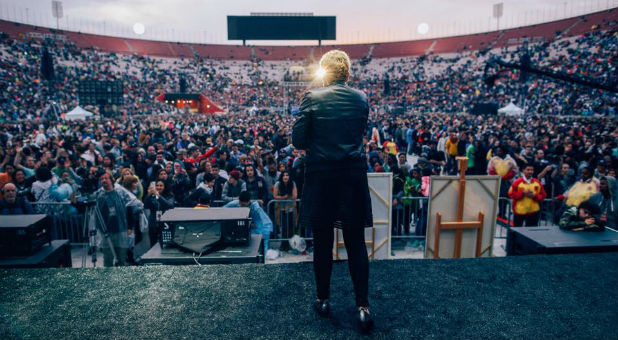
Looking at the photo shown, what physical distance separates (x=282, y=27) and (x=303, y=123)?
46.4 m

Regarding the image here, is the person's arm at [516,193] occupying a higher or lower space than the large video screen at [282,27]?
lower

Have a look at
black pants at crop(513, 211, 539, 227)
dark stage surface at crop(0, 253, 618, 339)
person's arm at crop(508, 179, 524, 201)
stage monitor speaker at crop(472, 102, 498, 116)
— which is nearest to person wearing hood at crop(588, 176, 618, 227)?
black pants at crop(513, 211, 539, 227)

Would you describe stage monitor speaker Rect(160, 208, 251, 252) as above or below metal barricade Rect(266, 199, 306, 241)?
above

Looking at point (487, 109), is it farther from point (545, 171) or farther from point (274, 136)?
point (545, 171)

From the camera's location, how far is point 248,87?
4862 cm

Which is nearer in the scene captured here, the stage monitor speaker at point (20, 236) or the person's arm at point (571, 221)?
the stage monitor speaker at point (20, 236)

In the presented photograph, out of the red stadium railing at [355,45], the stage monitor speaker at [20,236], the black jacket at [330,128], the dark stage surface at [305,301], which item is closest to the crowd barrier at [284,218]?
the stage monitor speaker at [20,236]

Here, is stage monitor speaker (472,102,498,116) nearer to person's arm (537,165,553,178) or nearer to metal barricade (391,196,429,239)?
person's arm (537,165,553,178)

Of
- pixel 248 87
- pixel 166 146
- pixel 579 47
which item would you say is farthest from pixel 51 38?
pixel 579 47

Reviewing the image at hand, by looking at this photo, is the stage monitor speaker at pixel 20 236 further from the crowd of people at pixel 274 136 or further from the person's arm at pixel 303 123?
the person's arm at pixel 303 123

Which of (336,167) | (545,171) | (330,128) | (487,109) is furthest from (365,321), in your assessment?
(487,109)

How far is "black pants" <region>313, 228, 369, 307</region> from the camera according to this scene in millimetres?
2088

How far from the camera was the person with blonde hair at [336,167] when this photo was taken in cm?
202

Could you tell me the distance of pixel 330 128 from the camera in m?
2.02
